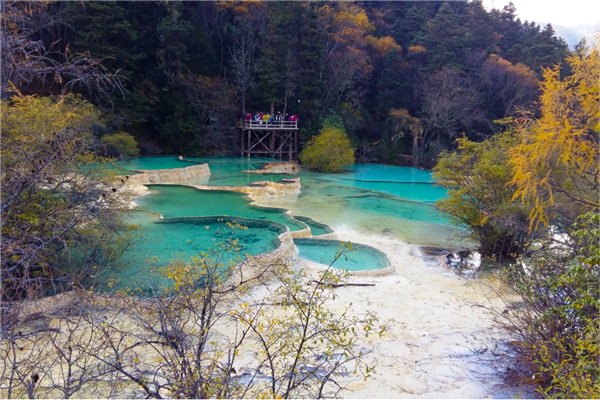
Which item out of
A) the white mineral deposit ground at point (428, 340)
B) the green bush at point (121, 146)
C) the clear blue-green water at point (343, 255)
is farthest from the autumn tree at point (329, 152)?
the white mineral deposit ground at point (428, 340)

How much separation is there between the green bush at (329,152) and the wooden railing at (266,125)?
1992 mm

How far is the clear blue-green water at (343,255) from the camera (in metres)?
10.1

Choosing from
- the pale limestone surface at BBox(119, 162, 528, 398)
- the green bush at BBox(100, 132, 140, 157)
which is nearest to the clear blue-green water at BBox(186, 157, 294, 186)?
the green bush at BBox(100, 132, 140, 157)

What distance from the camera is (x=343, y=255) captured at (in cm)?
1087

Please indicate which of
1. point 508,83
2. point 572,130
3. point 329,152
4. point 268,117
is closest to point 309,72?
point 268,117

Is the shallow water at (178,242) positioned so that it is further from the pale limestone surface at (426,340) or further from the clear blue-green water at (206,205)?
the pale limestone surface at (426,340)

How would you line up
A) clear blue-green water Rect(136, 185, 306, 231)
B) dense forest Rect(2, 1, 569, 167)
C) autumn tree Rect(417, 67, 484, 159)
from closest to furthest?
clear blue-green water Rect(136, 185, 306, 231) → dense forest Rect(2, 1, 569, 167) → autumn tree Rect(417, 67, 484, 159)

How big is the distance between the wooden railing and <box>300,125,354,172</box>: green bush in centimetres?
199

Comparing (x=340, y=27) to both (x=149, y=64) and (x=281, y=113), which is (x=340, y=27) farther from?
(x=149, y=64)

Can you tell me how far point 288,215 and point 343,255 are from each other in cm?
280

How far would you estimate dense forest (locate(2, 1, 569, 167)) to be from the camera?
25.1 metres

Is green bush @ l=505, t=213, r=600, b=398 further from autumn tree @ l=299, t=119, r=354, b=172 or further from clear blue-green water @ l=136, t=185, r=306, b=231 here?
autumn tree @ l=299, t=119, r=354, b=172

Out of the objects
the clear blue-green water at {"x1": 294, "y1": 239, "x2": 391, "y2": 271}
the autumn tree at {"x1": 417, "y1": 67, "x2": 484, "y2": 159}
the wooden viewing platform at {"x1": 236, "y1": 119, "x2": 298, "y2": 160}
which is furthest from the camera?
the autumn tree at {"x1": 417, "y1": 67, "x2": 484, "y2": 159}

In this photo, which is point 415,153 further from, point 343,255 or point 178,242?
point 178,242
